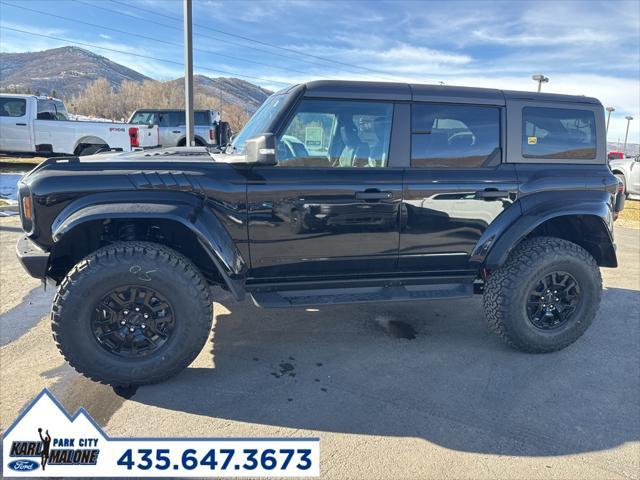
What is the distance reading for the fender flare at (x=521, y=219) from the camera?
11.2 feet

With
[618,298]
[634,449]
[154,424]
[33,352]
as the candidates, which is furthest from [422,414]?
[618,298]

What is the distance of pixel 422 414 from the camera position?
9.08 feet

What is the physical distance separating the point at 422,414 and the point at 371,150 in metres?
1.80

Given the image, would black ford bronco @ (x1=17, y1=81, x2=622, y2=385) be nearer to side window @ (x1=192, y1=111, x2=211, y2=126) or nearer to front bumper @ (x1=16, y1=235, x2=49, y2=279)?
front bumper @ (x1=16, y1=235, x2=49, y2=279)

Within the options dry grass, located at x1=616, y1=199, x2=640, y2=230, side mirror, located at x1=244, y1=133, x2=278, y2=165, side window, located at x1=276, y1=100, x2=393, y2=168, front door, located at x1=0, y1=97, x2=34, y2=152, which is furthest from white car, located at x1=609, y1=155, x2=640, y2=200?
front door, located at x1=0, y1=97, x2=34, y2=152

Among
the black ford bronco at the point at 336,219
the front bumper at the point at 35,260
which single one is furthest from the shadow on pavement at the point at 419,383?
the front bumper at the point at 35,260

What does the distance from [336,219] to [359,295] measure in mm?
598

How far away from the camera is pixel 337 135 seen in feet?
10.7

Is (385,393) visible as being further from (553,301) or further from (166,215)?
(166,215)

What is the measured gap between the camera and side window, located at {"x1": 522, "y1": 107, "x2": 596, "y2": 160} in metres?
3.56

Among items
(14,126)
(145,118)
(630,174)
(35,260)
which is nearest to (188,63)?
(14,126)

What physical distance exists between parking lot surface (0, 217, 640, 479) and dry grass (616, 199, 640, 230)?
640cm

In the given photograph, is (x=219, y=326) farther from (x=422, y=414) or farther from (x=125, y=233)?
(x=422, y=414)

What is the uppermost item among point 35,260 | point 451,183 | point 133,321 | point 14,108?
point 14,108
